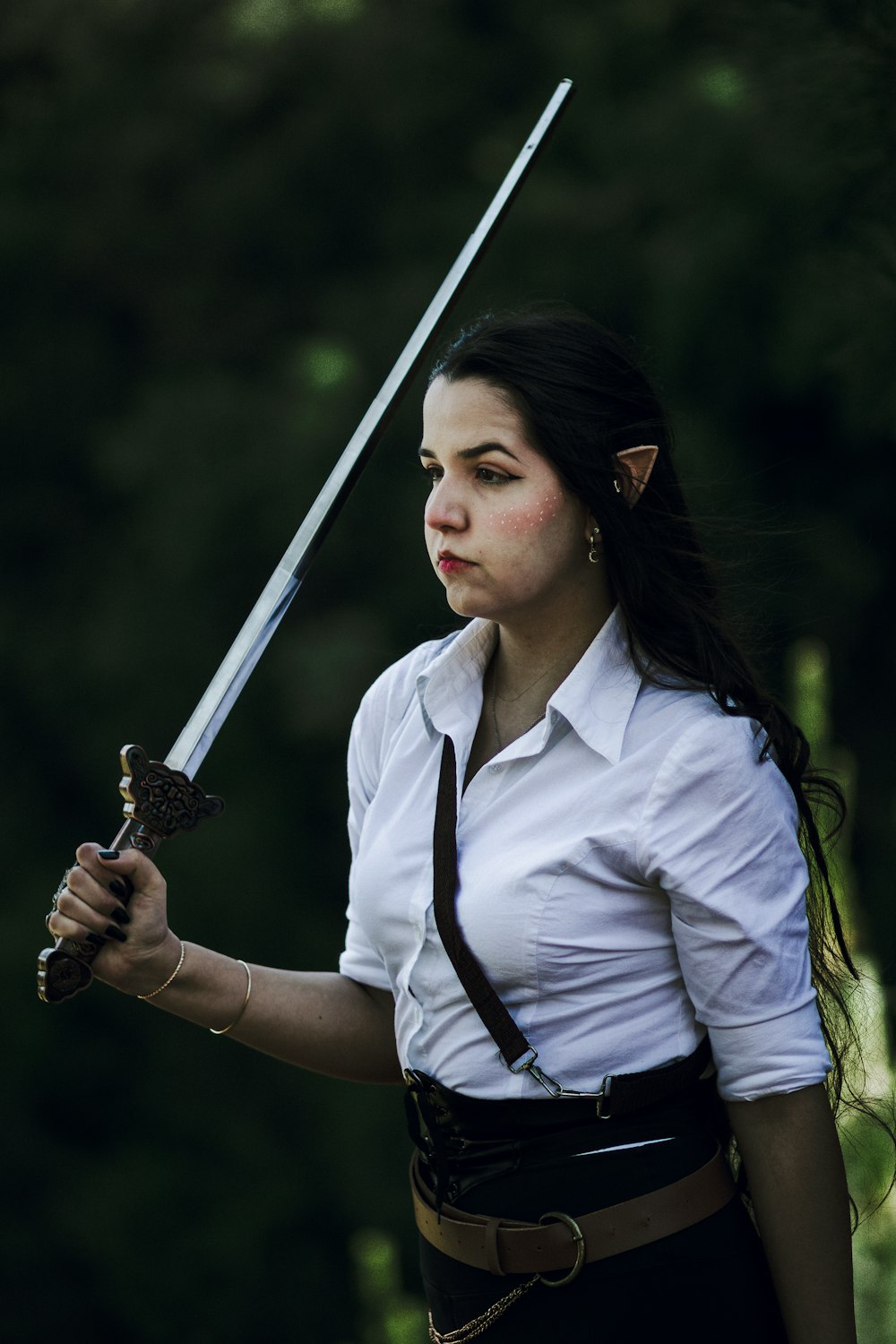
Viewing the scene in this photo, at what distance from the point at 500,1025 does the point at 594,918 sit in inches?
4.5

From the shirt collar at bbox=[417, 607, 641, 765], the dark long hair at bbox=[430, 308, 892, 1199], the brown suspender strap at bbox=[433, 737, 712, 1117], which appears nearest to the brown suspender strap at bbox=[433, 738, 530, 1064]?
the brown suspender strap at bbox=[433, 737, 712, 1117]

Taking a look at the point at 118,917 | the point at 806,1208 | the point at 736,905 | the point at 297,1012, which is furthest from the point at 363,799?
the point at 806,1208

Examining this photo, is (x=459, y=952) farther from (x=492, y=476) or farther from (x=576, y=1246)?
(x=492, y=476)

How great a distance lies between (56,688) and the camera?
379 cm

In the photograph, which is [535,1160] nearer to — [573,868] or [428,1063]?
[428,1063]

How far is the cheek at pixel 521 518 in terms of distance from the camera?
127cm

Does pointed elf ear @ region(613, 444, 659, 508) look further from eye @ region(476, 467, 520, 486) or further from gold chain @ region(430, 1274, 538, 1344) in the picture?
gold chain @ region(430, 1274, 538, 1344)

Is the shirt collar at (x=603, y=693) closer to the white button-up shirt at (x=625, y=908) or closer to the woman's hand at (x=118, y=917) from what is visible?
the white button-up shirt at (x=625, y=908)

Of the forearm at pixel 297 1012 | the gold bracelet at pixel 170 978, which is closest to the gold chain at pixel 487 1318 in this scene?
the forearm at pixel 297 1012

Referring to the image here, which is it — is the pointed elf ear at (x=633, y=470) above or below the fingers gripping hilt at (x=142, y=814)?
above

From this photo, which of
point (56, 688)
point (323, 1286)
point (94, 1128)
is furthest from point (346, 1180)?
point (56, 688)

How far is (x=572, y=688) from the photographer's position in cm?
130

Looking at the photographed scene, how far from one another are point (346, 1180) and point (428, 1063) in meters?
2.53

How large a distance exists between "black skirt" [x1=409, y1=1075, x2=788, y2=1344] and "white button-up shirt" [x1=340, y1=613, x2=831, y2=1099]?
0.14ft
